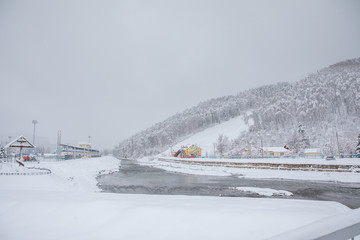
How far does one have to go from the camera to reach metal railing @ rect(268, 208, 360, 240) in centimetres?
173

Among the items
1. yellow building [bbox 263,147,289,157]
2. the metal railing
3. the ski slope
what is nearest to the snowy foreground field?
the metal railing

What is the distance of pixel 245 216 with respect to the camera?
150 inches

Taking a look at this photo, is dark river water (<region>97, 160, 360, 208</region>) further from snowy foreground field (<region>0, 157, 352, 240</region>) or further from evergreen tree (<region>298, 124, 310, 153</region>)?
evergreen tree (<region>298, 124, 310, 153</region>)

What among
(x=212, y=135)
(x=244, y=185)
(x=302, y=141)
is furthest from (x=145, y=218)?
(x=212, y=135)

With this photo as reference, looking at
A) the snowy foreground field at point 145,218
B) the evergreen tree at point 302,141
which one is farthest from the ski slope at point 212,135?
the snowy foreground field at point 145,218

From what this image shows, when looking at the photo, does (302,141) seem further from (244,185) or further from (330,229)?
(330,229)

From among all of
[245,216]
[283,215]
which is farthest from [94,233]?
[283,215]

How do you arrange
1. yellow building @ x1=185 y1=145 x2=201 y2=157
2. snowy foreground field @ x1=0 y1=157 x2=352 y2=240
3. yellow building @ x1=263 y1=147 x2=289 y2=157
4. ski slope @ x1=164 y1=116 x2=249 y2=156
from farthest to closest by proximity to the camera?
ski slope @ x1=164 y1=116 x2=249 y2=156, yellow building @ x1=185 y1=145 x2=201 y2=157, yellow building @ x1=263 y1=147 x2=289 y2=157, snowy foreground field @ x1=0 y1=157 x2=352 y2=240

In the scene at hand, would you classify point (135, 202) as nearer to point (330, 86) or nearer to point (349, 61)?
point (330, 86)

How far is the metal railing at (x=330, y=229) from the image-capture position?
1733 millimetres

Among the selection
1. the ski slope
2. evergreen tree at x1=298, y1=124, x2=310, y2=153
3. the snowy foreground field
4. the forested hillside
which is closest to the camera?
the snowy foreground field

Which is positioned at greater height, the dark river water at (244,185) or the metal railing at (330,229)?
the metal railing at (330,229)

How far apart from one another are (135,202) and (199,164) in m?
60.2

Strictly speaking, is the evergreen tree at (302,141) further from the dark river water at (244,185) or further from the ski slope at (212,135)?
the dark river water at (244,185)
